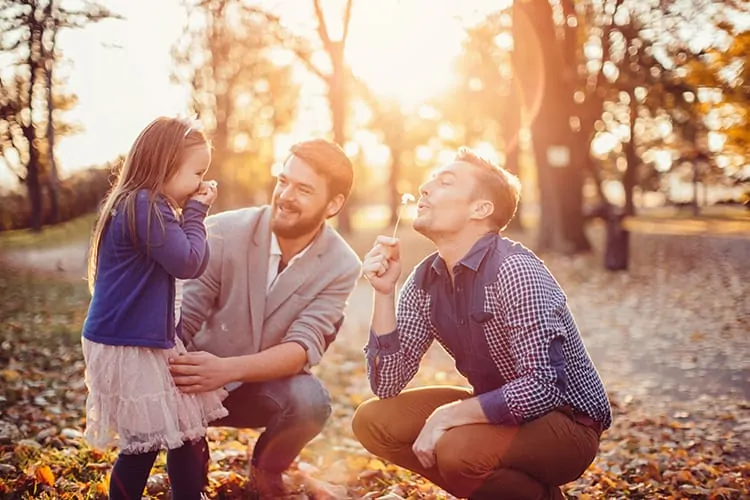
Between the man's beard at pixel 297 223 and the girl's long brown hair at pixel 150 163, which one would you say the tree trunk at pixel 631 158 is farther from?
the girl's long brown hair at pixel 150 163

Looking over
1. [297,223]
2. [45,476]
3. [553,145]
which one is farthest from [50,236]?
[553,145]

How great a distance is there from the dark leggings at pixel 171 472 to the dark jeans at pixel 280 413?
0.97 feet

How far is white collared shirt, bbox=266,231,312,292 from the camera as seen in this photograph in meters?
3.80

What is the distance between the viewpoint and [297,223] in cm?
380

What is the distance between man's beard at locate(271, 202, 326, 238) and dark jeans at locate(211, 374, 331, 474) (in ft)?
2.32

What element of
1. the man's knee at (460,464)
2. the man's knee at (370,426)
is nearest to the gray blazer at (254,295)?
the man's knee at (370,426)

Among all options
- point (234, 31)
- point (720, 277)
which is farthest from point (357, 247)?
point (720, 277)

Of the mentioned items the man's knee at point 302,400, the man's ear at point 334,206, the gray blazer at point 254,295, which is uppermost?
the man's ear at point 334,206

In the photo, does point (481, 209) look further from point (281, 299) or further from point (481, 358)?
point (281, 299)

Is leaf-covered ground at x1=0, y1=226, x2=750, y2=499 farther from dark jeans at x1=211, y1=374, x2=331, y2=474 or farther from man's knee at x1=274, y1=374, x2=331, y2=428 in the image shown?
man's knee at x1=274, y1=374, x2=331, y2=428

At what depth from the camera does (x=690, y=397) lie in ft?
20.3

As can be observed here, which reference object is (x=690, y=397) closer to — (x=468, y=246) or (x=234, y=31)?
(x=468, y=246)

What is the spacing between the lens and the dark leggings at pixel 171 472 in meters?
3.00

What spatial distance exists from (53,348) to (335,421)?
305 cm
